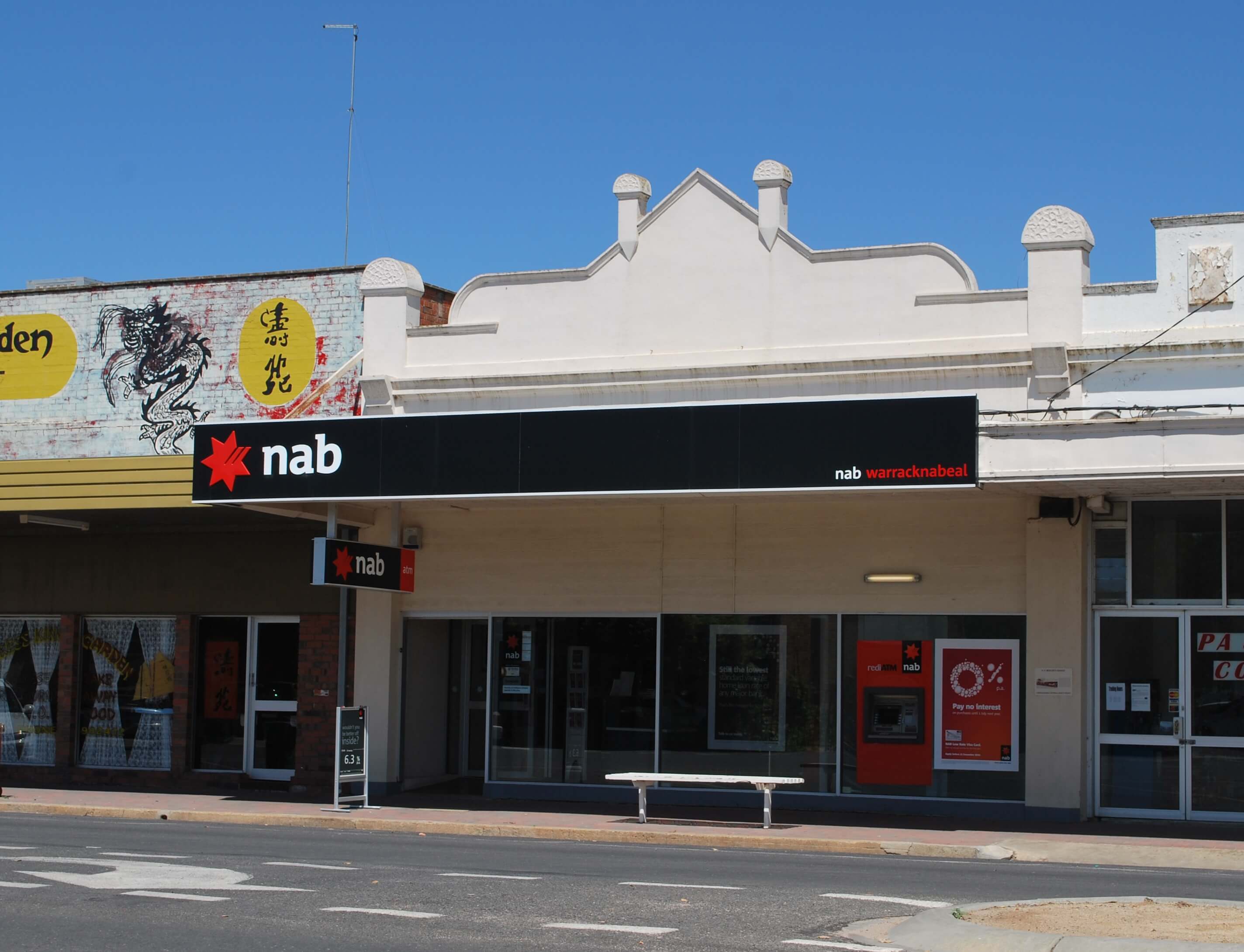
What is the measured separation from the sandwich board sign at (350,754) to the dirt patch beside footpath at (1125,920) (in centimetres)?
992

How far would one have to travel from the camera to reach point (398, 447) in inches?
670

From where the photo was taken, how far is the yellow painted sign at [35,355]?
22.3 m

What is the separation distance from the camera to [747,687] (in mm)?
18312

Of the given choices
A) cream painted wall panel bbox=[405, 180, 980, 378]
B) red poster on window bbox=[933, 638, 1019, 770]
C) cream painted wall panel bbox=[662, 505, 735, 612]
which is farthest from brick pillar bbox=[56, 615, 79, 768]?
red poster on window bbox=[933, 638, 1019, 770]

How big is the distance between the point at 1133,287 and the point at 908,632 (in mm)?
4715

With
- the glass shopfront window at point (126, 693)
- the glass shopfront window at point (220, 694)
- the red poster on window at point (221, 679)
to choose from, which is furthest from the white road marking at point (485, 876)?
the glass shopfront window at point (126, 693)

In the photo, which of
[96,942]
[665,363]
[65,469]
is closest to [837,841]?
[665,363]

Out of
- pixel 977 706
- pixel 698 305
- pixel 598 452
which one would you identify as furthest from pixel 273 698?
pixel 977 706

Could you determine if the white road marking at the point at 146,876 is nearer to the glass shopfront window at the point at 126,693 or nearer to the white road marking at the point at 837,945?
A: the white road marking at the point at 837,945

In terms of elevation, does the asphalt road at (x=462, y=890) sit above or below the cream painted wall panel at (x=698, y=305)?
below

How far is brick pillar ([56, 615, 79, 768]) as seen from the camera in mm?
22016

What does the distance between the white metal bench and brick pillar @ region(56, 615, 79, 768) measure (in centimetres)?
906

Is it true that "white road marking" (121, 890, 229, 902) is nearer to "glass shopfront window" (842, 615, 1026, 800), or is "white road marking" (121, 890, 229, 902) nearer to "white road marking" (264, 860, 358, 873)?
"white road marking" (264, 860, 358, 873)

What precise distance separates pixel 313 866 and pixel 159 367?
1116 cm
